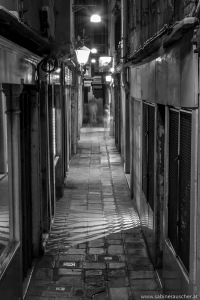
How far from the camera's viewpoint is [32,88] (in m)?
9.05

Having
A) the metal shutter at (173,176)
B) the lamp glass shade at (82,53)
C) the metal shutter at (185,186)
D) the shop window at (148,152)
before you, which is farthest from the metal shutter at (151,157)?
the lamp glass shade at (82,53)

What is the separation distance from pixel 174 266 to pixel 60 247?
13.3 ft

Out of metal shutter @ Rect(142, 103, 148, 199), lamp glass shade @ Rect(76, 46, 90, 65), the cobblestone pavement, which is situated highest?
lamp glass shade @ Rect(76, 46, 90, 65)

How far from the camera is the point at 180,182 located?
6414mm

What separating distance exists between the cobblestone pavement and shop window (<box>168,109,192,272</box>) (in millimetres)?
1734

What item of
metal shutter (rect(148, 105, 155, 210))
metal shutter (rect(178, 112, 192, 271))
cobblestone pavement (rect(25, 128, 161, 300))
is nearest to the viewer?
metal shutter (rect(178, 112, 192, 271))

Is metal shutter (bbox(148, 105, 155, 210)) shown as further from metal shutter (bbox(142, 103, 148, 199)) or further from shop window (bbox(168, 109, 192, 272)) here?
shop window (bbox(168, 109, 192, 272))

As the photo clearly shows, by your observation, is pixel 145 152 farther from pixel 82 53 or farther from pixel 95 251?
pixel 82 53

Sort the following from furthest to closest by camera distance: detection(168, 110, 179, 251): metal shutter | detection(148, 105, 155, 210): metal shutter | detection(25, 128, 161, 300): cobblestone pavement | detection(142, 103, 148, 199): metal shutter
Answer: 1. detection(142, 103, 148, 199): metal shutter
2. detection(148, 105, 155, 210): metal shutter
3. detection(25, 128, 161, 300): cobblestone pavement
4. detection(168, 110, 179, 251): metal shutter

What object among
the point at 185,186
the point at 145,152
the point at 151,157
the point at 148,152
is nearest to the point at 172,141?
the point at 185,186

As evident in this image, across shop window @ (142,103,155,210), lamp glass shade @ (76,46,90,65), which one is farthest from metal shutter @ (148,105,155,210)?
lamp glass shade @ (76,46,90,65)

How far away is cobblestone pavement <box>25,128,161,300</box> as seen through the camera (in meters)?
8.20

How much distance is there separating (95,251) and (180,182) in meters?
4.16

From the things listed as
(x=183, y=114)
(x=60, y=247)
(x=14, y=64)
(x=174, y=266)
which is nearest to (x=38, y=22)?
(x=14, y=64)
